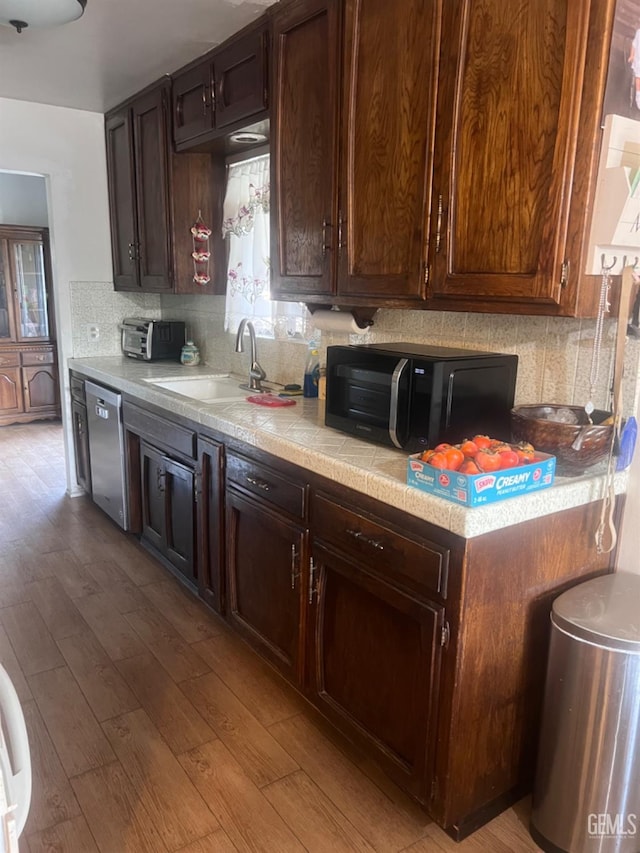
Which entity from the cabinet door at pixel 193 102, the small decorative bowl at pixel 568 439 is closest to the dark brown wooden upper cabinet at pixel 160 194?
the cabinet door at pixel 193 102

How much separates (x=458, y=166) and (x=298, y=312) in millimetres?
1386

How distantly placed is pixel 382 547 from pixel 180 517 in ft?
4.62

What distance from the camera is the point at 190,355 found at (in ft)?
12.1

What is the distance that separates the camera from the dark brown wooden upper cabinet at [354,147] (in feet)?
5.68

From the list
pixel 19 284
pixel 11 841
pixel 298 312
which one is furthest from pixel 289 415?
pixel 19 284

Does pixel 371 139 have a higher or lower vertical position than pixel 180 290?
higher

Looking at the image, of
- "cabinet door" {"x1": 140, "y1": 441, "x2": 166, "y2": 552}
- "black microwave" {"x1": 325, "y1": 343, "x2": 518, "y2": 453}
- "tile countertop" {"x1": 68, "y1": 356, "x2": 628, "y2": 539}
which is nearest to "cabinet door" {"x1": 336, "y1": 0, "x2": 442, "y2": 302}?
"black microwave" {"x1": 325, "y1": 343, "x2": 518, "y2": 453}

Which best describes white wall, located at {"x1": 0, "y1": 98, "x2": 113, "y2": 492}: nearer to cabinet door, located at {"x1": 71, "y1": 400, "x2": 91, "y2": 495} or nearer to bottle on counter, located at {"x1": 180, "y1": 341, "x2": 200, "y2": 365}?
cabinet door, located at {"x1": 71, "y1": 400, "x2": 91, "y2": 495}

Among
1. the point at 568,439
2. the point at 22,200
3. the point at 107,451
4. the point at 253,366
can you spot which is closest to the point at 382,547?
the point at 568,439

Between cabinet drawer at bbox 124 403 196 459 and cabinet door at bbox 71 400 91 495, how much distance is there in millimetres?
745

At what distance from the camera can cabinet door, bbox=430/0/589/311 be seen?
1391mm

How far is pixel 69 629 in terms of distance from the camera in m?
2.56

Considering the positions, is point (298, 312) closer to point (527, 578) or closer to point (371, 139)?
point (371, 139)

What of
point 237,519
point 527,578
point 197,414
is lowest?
point 237,519
